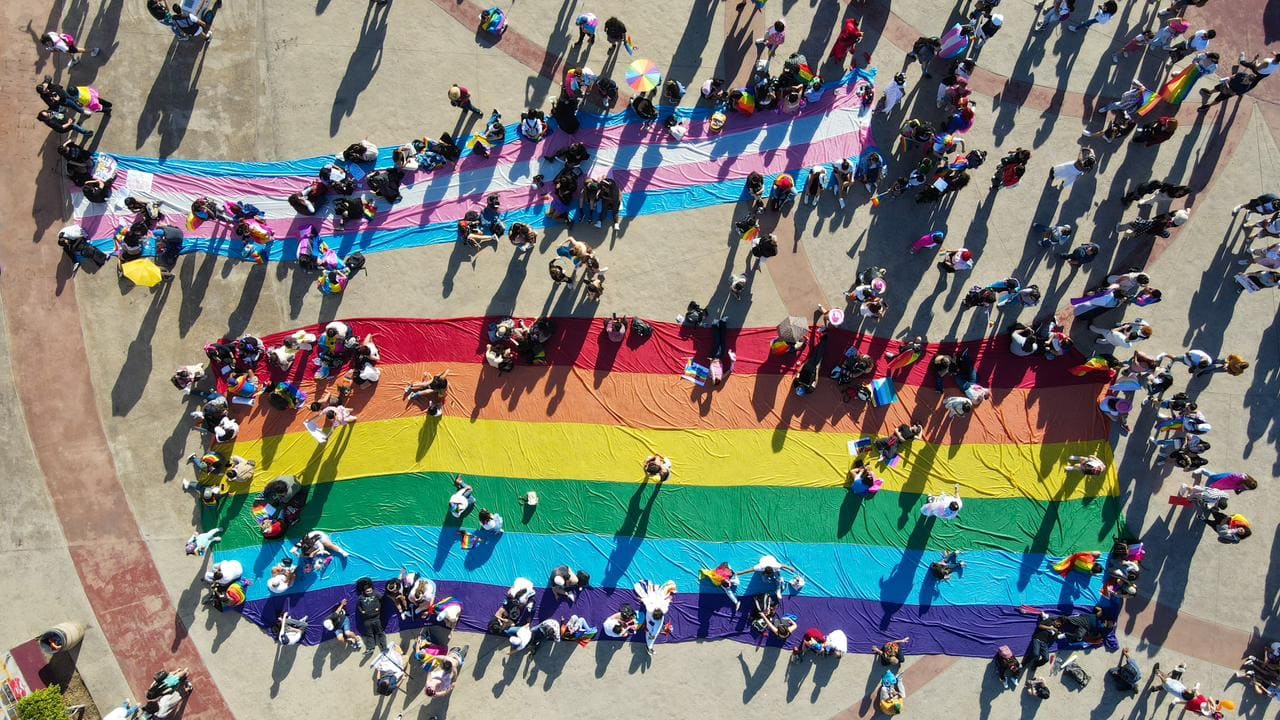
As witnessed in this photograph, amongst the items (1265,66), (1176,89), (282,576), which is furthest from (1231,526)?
(282,576)

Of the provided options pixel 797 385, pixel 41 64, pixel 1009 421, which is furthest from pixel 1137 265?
pixel 41 64

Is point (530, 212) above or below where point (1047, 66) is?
below

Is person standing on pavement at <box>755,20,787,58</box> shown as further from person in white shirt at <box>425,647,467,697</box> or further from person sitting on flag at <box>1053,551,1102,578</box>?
person in white shirt at <box>425,647,467,697</box>

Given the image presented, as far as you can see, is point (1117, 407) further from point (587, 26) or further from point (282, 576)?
point (282, 576)

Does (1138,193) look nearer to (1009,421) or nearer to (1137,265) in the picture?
(1137,265)

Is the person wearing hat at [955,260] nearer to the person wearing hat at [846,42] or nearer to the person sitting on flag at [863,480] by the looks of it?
the person sitting on flag at [863,480]
